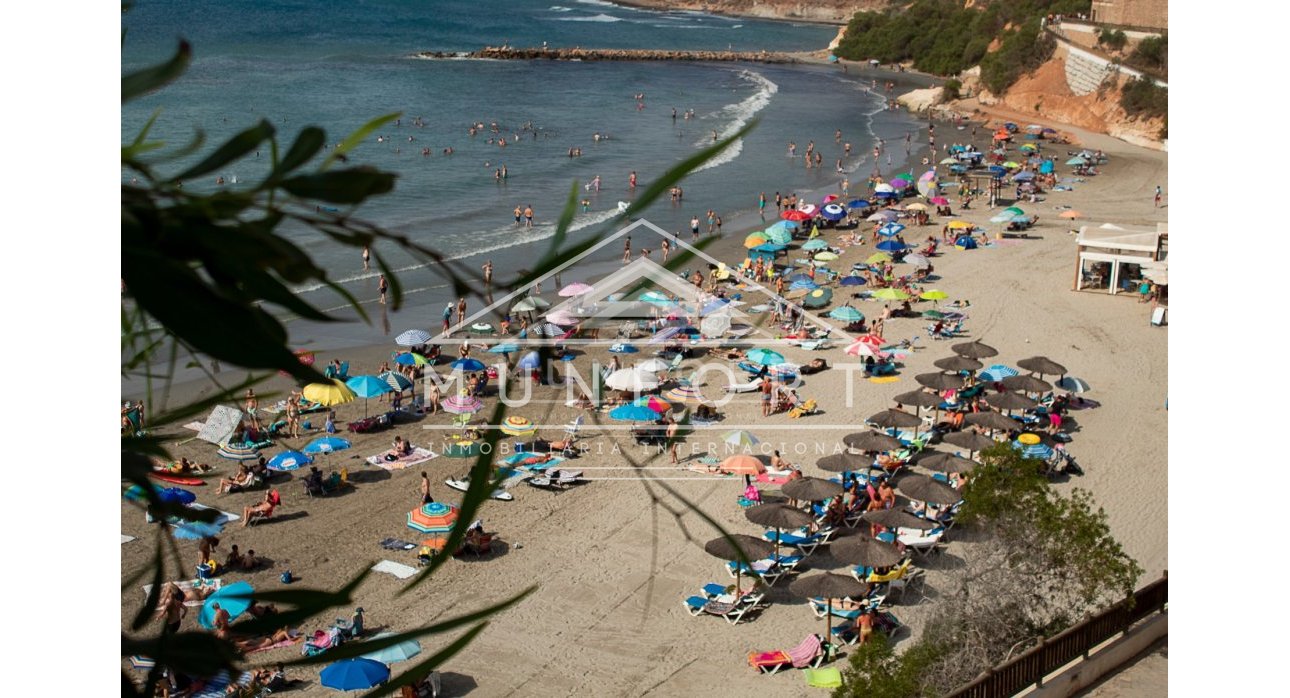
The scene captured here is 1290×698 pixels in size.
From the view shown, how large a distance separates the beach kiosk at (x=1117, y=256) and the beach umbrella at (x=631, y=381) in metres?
12.2

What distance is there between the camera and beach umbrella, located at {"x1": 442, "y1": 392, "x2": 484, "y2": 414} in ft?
70.3

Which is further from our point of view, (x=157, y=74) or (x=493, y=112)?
(x=493, y=112)

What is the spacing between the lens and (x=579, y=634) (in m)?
14.2

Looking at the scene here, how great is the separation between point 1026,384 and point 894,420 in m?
3.11

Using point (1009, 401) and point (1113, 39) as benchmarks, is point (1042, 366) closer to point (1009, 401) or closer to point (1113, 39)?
point (1009, 401)

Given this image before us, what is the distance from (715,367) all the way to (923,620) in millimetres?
10206

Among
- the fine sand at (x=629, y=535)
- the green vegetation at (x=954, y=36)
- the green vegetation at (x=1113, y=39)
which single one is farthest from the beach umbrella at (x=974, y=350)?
the green vegetation at (x=954, y=36)

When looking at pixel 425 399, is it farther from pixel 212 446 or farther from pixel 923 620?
pixel 923 620

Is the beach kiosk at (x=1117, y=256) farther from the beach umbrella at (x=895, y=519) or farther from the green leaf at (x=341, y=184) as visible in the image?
the green leaf at (x=341, y=184)

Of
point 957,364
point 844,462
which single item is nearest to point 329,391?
point 844,462

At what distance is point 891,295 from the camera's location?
87.5 feet

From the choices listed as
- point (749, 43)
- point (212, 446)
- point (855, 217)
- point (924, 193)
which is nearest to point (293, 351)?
point (212, 446)

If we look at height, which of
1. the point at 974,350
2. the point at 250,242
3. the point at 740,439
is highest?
the point at 250,242

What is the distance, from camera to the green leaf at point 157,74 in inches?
36.9
